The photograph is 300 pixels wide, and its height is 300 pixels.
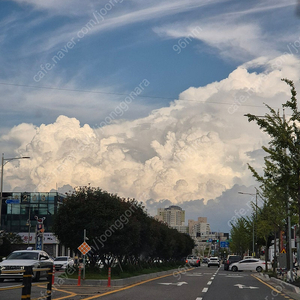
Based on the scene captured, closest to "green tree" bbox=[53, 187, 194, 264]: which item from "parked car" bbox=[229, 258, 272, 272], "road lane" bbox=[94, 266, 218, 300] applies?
"road lane" bbox=[94, 266, 218, 300]

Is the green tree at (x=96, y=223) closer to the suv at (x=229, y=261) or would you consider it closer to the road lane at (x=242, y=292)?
the road lane at (x=242, y=292)

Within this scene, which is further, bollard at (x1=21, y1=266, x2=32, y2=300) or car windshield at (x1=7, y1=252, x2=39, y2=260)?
car windshield at (x1=7, y1=252, x2=39, y2=260)

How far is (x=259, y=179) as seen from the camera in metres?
37.0

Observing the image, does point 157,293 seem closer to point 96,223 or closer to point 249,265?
point 96,223

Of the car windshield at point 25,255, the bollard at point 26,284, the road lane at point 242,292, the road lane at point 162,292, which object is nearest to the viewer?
the bollard at point 26,284

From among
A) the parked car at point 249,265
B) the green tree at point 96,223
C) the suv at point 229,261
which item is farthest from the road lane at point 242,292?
the suv at point 229,261

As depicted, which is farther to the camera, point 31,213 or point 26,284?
point 31,213

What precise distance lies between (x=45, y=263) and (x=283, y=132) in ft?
45.4

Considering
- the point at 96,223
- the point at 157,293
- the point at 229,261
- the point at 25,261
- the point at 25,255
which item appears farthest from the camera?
the point at 229,261

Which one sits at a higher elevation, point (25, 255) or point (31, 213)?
point (31, 213)

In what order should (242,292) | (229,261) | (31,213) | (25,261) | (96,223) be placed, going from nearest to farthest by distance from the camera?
(242,292)
(25,261)
(96,223)
(229,261)
(31,213)

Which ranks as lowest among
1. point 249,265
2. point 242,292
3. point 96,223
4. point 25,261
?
point 249,265

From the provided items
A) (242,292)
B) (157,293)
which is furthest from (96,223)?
(242,292)

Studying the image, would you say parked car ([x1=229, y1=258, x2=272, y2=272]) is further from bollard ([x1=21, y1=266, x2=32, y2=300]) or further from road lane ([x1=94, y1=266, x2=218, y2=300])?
bollard ([x1=21, y1=266, x2=32, y2=300])
